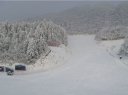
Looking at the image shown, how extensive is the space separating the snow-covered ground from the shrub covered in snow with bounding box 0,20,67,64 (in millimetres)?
2445

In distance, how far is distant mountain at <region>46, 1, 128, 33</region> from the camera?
4038cm

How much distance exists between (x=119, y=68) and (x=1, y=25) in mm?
12697

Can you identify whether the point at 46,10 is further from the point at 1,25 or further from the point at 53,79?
the point at 53,79

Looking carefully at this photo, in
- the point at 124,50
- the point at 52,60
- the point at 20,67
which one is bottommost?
the point at 20,67

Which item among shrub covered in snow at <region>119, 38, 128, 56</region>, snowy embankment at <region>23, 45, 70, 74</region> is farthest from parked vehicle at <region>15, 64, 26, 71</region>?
shrub covered in snow at <region>119, 38, 128, 56</region>

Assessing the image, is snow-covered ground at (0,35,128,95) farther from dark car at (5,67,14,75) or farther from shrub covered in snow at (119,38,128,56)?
shrub covered in snow at (119,38,128,56)

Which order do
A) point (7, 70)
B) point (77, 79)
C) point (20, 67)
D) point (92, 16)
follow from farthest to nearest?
1. point (92, 16)
2. point (20, 67)
3. point (7, 70)
4. point (77, 79)

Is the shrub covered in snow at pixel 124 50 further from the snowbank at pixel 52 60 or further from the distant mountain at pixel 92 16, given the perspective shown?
the distant mountain at pixel 92 16

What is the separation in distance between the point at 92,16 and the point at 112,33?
12376 millimetres

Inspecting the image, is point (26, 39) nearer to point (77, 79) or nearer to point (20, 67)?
point (20, 67)

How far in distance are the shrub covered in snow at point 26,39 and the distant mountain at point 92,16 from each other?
7652 millimetres

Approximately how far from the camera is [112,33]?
33.3m

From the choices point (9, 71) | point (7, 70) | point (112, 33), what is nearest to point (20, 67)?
point (9, 71)

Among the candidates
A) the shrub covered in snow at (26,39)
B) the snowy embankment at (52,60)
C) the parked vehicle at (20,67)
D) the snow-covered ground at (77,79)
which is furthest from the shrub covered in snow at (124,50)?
the parked vehicle at (20,67)
